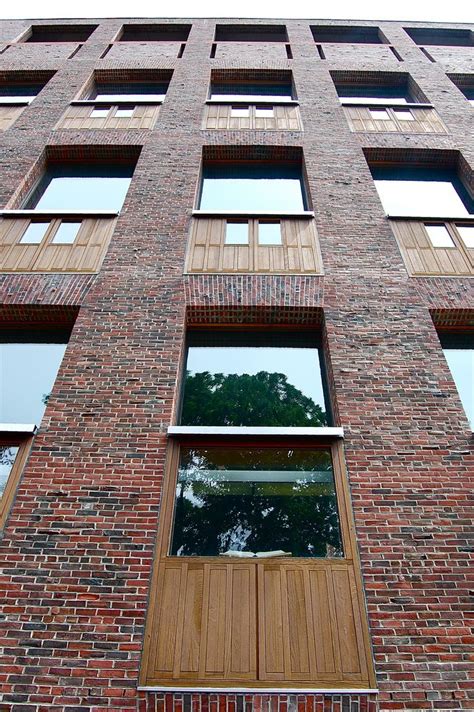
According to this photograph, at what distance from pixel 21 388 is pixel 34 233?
3.12m

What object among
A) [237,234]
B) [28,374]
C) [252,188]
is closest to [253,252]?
[237,234]

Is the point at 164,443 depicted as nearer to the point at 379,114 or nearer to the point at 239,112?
the point at 239,112

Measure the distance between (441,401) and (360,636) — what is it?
2974mm

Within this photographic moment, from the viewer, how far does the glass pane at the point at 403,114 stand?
11.8 meters

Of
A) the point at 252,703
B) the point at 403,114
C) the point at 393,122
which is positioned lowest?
→ the point at 252,703

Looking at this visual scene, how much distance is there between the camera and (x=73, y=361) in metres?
6.48

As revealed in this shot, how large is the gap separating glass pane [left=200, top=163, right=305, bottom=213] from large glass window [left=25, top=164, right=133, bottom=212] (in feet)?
5.70

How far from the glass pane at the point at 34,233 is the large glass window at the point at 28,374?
5.91 ft

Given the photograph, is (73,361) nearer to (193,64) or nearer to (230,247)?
(230,247)

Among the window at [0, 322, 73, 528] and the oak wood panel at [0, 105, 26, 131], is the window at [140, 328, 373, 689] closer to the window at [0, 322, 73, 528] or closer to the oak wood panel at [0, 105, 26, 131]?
the window at [0, 322, 73, 528]

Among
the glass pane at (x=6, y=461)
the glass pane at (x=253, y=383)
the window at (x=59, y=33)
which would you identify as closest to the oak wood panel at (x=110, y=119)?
the glass pane at (x=253, y=383)

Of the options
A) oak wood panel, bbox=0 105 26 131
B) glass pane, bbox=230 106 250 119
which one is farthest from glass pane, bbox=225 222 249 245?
oak wood panel, bbox=0 105 26 131

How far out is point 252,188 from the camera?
10.1 meters

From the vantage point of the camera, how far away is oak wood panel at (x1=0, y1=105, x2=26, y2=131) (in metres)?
11.5
